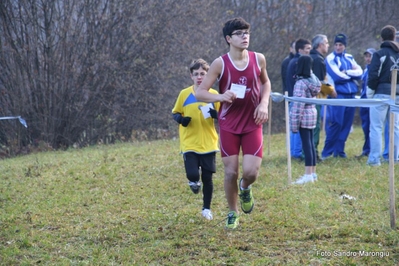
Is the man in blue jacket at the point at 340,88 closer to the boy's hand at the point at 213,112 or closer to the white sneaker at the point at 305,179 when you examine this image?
the white sneaker at the point at 305,179

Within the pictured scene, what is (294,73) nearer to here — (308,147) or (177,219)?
(308,147)

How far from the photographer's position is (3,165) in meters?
12.3

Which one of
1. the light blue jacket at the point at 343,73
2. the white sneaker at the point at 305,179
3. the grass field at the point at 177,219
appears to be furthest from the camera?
the light blue jacket at the point at 343,73

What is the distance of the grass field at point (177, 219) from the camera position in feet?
19.3

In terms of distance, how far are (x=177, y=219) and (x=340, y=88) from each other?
6179 millimetres

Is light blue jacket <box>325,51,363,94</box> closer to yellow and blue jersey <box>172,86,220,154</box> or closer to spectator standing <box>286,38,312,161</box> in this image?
spectator standing <box>286,38,312,161</box>

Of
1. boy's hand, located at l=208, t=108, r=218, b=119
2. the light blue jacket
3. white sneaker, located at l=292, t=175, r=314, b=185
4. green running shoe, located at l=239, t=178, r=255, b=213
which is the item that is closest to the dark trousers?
white sneaker, located at l=292, t=175, r=314, b=185

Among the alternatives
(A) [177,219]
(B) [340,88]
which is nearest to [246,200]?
(A) [177,219]

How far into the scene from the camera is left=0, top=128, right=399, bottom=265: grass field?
589 cm

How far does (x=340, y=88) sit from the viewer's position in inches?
489

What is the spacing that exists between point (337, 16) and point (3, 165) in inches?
559

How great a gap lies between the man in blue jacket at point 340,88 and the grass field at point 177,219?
3.74 feet

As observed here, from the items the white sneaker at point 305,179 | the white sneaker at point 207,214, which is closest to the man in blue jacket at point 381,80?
the white sneaker at point 305,179

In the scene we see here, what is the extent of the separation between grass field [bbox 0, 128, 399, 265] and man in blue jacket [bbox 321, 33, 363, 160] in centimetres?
114
